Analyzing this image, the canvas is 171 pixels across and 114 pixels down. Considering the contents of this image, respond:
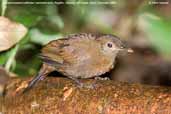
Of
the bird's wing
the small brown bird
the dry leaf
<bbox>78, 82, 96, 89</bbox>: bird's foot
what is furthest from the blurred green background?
<bbox>78, 82, 96, 89</bbox>: bird's foot

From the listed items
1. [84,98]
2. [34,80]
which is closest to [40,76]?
[34,80]

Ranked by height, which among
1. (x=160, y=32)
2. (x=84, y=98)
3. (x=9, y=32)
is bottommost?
(x=84, y=98)

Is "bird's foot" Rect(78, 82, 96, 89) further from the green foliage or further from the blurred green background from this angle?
the blurred green background

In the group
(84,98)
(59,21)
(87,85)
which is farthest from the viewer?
(59,21)

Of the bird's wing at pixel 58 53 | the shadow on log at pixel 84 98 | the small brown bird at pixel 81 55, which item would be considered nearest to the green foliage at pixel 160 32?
the small brown bird at pixel 81 55

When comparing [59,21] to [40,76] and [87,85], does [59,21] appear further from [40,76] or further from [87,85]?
[87,85]

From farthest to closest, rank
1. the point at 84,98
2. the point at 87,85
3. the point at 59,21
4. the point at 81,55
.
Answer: the point at 59,21, the point at 81,55, the point at 87,85, the point at 84,98
